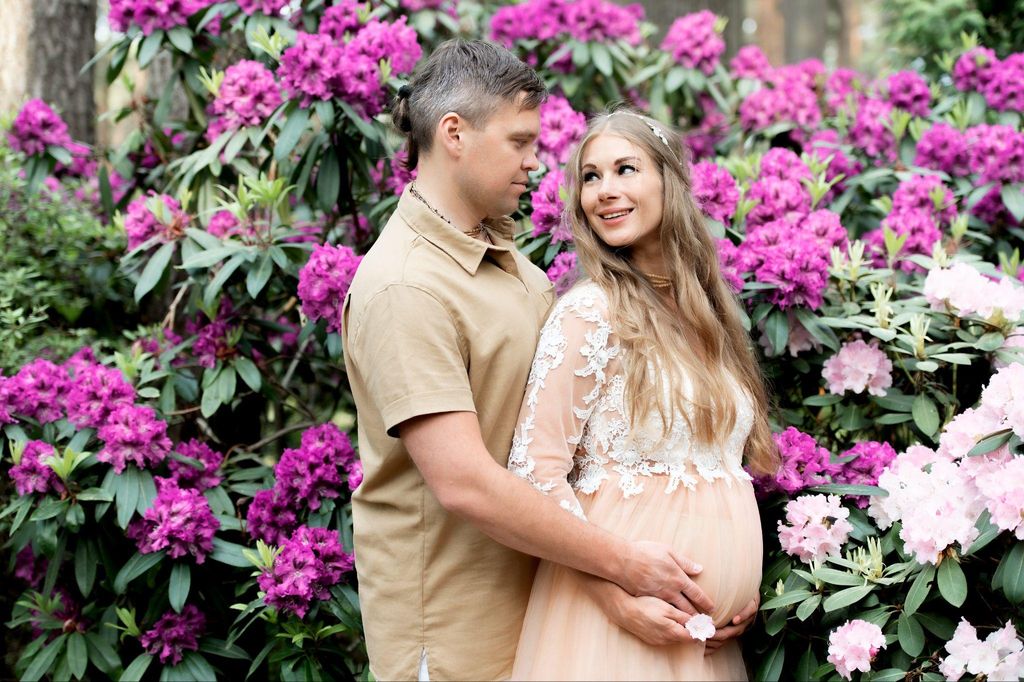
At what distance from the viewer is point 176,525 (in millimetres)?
2830

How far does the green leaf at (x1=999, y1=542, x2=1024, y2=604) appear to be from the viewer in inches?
78.1

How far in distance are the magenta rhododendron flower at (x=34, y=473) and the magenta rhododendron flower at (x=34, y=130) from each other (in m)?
1.55

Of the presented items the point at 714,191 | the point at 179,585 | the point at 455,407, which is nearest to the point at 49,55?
the point at 179,585

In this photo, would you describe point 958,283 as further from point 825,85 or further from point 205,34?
point 205,34

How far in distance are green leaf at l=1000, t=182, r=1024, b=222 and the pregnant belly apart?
1.95 metres

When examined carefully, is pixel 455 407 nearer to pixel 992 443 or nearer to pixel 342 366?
pixel 992 443

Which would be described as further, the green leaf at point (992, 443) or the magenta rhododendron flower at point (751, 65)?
the magenta rhododendron flower at point (751, 65)

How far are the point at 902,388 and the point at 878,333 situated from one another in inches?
15.0

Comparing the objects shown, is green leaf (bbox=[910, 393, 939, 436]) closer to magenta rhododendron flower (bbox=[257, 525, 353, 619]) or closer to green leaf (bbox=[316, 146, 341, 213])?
magenta rhododendron flower (bbox=[257, 525, 353, 619])

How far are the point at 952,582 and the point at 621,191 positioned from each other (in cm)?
110

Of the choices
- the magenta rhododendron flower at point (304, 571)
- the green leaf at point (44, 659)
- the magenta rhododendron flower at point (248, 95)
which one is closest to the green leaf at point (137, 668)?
the green leaf at point (44, 659)

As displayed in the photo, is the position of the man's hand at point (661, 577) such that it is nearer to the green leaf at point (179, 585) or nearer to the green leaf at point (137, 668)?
the green leaf at point (179, 585)

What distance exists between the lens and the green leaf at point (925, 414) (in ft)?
9.02

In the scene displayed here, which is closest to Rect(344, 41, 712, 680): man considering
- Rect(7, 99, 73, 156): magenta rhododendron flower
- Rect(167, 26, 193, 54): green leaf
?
Rect(167, 26, 193, 54): green leaf
